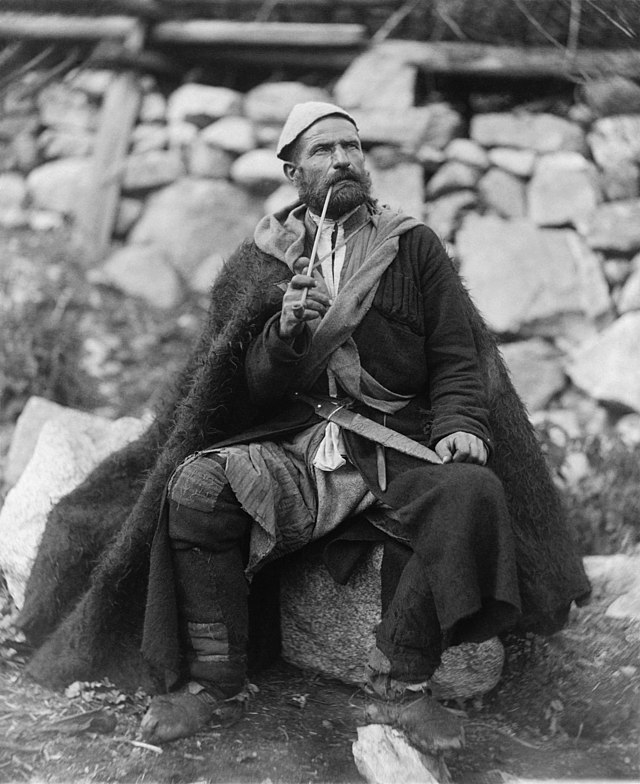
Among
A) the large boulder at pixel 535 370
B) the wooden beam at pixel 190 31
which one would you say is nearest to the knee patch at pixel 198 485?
the large boulder at pixel 535 370

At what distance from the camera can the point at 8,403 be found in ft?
16.9

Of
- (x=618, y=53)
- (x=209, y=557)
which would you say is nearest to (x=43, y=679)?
(x=209, y=557)

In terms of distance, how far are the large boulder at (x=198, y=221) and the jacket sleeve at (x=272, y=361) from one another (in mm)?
3405

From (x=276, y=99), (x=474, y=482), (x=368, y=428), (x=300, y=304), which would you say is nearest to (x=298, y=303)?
(x=300, y=304)

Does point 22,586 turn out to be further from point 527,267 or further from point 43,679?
point 527,267

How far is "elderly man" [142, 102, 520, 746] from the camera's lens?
8.35ft

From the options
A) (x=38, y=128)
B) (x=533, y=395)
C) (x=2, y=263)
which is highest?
(x=38, y=128)

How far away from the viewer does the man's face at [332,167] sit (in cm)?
293

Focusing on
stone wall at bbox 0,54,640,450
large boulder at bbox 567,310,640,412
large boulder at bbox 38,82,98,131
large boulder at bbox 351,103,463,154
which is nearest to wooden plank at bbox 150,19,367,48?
stone wall at bbox 0,54,640,450

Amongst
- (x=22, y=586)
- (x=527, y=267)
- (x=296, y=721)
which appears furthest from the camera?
(x=527, y=267)

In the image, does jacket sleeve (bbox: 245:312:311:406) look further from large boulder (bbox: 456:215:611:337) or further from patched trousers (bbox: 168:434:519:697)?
large boulder (bbox: 456:215:611:337)

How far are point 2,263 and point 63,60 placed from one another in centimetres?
197

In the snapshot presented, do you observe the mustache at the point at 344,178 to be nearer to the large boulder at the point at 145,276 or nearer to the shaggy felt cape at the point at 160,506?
the shaggy felt cape at the point at 160,506

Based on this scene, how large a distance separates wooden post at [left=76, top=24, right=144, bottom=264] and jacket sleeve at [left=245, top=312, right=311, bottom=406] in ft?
12.1
